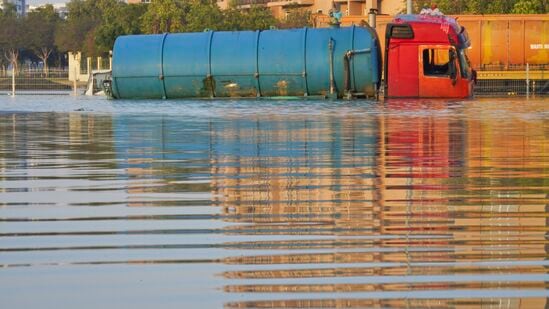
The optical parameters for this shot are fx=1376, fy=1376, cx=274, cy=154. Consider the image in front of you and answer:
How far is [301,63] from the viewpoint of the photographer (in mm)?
40094

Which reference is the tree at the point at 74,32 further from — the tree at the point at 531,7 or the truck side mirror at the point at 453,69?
the truck side mirror at the point at 453,69

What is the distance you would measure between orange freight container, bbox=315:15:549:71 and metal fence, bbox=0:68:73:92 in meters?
30.4

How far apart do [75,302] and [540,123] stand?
58.9 feet

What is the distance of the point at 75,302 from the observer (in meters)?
6.48

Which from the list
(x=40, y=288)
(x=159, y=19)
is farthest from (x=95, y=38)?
(x=40, y=288)

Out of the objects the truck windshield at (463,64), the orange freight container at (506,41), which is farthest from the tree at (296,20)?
the truck windshield at (463,64)

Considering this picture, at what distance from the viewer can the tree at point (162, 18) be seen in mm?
94562

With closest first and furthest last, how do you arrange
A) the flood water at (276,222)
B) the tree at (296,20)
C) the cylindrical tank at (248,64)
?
1. the flood water at (276,222)
2. the cylindrical tank at (248,64)
3. the tree at (296,20)

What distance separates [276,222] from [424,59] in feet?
96.8

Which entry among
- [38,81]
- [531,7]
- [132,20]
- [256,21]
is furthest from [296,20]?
[531,7]

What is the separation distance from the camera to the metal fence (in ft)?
265

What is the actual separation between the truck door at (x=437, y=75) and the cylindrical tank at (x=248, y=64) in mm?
1770

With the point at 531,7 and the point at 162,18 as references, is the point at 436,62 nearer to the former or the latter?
the point at 531,7

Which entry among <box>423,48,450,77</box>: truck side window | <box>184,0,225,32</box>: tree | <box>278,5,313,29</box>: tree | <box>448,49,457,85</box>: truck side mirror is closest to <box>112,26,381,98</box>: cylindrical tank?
<box>423,48,450,77</box>: truck side window
